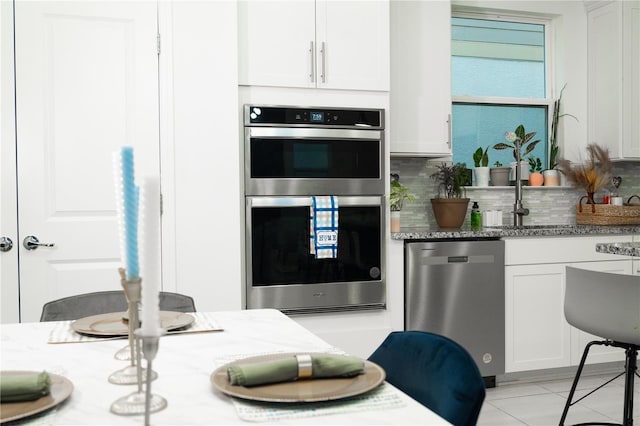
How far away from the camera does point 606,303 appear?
7.65 ft

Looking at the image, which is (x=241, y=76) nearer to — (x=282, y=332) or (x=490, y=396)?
(x=282, y=332)

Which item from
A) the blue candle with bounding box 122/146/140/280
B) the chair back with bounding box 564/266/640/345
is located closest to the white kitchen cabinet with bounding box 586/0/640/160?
the chair back with bounding box 564/266/640/345

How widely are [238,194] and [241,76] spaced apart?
0.62 metres

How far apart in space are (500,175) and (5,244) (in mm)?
3109

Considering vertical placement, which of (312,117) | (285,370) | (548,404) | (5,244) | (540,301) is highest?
(312,117)

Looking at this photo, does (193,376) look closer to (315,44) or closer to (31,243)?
(31,243)

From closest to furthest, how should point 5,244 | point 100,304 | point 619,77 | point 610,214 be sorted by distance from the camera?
point 100,304, point 5,244, point 610,214, point 619,77

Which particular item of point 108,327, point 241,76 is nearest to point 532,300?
point 241,76

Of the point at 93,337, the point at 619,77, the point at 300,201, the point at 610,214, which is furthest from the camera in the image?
the point at 619,77

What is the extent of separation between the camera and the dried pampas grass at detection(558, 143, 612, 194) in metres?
4.20

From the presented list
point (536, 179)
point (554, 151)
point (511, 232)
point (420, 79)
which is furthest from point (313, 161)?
point (554, 151)

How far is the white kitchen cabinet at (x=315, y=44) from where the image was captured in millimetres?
3205

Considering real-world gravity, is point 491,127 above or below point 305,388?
above

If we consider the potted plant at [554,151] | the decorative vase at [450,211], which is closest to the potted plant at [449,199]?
the decorative vase at [450,211]
